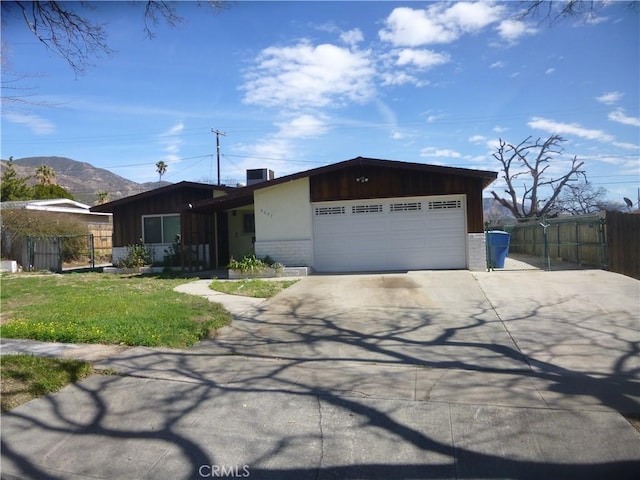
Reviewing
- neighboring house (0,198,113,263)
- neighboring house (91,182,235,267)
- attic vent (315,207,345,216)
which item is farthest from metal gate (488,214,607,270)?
neighboring house (0,198,113,263)

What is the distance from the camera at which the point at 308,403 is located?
4.71m

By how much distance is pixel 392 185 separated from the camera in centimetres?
1548

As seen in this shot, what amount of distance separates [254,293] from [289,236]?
16.2 ft

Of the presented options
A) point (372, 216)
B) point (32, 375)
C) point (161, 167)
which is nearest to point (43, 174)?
point (161, 167)

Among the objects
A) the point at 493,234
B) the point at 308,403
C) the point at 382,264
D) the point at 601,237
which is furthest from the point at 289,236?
the point at 308,403

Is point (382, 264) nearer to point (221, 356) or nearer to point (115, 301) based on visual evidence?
point (115, 301)

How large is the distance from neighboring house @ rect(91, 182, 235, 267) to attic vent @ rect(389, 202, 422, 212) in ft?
22.8

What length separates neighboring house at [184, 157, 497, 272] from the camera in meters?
15.1

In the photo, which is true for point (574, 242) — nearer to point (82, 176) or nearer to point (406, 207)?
point (406, 207)

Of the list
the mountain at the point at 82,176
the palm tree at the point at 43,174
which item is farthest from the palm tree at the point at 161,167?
the mountain at the point at 82,176

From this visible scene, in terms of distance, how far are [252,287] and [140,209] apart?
9770 mm

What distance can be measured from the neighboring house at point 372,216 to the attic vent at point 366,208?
0.03 m

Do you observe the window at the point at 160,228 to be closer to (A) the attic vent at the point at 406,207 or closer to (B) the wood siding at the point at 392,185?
(B) the wood siding at the point at 392,185

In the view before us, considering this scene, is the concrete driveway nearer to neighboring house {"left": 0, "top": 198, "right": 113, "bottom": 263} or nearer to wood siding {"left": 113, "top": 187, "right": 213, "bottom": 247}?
wood siding {"left": 113, "top": 187, "right": 213, "bottom": 247}
